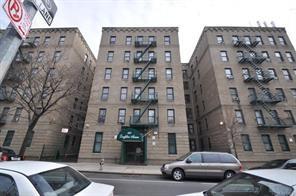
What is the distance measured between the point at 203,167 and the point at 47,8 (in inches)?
422

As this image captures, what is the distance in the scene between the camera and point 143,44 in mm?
26453

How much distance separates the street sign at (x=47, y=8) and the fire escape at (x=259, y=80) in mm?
23949

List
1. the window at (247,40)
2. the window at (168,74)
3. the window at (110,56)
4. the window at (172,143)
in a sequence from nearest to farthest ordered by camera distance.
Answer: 1. the window at (172,143)
2. the window at (168,74)
3. the window at (110,56)
4. the window at (247,40)

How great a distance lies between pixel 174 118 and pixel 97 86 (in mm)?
11203

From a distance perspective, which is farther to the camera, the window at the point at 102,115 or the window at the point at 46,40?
the window at the point at 46,40

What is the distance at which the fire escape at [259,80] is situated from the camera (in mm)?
21562

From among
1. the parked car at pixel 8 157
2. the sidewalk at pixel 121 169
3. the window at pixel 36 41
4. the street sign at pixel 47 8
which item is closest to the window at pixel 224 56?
the sidewalk at pixel 121 169

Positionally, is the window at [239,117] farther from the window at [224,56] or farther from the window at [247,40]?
the window at [247,40]

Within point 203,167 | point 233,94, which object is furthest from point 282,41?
point 203,167

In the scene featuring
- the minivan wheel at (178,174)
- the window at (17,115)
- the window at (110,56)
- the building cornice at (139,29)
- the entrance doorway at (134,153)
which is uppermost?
the building cornice at (139,29)

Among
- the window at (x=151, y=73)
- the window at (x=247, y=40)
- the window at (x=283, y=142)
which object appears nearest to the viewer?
the window at (x=283, y=142)

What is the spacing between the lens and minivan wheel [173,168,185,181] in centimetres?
1034

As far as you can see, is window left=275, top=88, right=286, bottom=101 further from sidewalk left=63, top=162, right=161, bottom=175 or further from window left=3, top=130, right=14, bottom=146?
window left=3, top=130, right=14, bottom=146

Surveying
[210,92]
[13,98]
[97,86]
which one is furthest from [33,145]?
[210,92]
